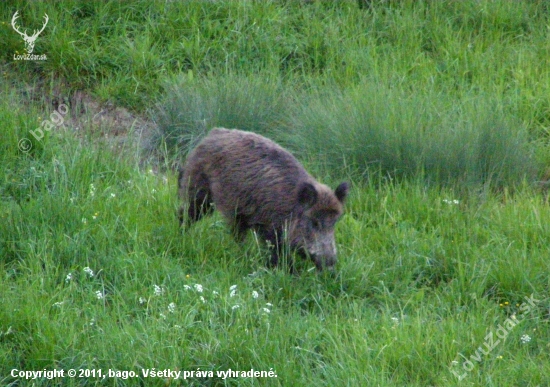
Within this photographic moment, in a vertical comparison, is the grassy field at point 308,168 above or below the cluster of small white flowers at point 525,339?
above

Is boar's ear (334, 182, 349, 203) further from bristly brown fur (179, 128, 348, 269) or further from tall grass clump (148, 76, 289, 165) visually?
tall grass clump (148, 76, 289, 165)

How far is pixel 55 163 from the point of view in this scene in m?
8.94

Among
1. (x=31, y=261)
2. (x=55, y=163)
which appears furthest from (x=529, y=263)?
(x=55, y=163)

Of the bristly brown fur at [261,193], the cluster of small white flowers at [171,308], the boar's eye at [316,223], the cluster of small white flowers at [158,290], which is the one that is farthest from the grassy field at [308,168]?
the boar's eye at [316,223]

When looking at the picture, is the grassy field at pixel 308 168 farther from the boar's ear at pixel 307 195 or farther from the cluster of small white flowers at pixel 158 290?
the boar's ear at pixel 307 195

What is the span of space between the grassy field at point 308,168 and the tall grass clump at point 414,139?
2 centimetres

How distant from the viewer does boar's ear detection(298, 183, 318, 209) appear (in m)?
7.33

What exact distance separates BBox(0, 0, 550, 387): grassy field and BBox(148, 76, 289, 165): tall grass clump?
3cm

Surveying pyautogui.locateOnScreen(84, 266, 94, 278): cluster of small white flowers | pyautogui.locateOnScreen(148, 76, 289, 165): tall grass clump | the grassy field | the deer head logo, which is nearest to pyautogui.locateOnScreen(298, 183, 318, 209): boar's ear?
the grassy field

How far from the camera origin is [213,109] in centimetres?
1014

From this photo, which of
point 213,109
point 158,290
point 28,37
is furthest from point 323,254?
point 28,37

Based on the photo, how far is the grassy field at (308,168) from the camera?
634 centimetres

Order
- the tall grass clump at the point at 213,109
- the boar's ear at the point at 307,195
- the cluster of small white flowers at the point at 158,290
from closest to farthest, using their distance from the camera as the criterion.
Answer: the cluster of small white flowers at the point at 158,290 → the boar's ear at the point at 307,195 → the tall grass clump at the point at 213,109

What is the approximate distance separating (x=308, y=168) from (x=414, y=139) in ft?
3.70
